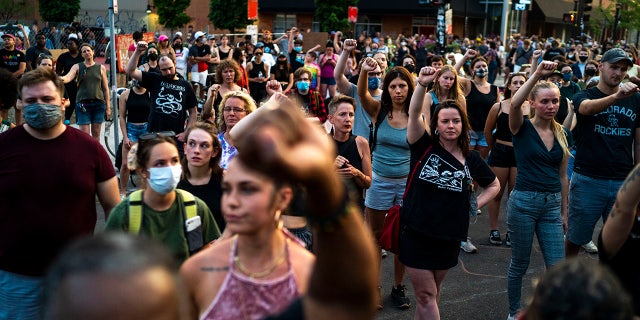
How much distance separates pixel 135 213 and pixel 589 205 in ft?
13.2

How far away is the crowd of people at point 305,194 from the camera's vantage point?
1.45 metres

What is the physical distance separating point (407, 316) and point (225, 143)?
86.0 inches

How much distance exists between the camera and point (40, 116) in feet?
12.4

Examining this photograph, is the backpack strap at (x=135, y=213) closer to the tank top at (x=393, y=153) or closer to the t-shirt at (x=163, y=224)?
the t-shirt at (x=163, y=224)

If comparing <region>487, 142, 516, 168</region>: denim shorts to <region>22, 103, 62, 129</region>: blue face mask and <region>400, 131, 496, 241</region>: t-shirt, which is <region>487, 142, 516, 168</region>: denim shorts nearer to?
<region>400, 131, 496, 241</region>: t-shirt

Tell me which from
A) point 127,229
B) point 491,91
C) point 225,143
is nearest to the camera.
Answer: point 127,229

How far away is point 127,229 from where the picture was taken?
3.57 metres

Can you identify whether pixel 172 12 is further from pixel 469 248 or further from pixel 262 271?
pixel 262 271

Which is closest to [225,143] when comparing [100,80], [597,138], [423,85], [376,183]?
[376,183]

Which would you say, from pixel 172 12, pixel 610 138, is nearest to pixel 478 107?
pixel 610 138

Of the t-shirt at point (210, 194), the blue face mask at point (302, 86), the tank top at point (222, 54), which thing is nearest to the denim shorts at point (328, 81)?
the tank top at point (222, 54)

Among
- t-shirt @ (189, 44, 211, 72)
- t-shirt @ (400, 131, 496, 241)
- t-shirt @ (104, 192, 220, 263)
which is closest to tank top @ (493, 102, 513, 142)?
t-shirt @ (400, 131, 496, 241)

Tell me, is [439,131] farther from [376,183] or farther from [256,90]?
[256,90]

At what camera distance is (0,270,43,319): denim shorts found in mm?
3809
